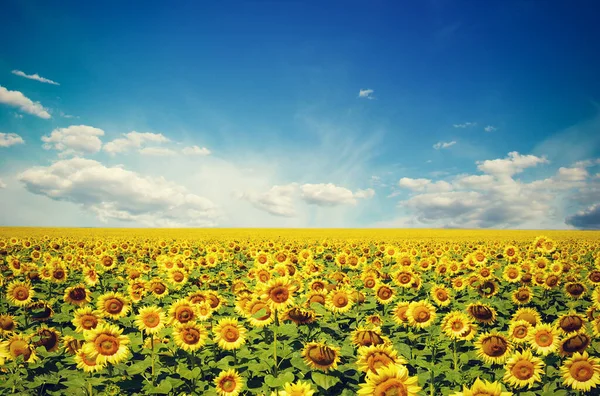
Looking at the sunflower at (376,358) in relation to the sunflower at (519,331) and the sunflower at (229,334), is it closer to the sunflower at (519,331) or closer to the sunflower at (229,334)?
the sunflower at (229,334)

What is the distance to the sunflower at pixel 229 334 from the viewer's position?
610 cm

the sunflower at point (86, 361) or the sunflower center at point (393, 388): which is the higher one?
the sunflower center at point (393, 388)

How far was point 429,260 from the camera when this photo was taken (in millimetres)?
14117

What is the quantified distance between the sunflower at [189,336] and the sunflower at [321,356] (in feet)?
6.20

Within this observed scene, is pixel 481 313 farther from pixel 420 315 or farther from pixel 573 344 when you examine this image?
pixel 573 344

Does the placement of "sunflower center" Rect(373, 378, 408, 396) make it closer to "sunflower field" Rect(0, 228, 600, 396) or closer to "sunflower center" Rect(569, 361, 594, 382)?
"sunflower field" Rect(0, 228, 600, 396)

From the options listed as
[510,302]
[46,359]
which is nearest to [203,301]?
[46,359]

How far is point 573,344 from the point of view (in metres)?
5.98

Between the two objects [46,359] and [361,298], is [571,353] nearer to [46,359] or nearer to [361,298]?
[361,298]

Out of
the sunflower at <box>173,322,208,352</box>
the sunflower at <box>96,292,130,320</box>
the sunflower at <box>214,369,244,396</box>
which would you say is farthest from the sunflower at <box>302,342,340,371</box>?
the sunflower at <box>96,292,130,320</box>

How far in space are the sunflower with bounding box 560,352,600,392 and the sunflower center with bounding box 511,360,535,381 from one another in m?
0.57

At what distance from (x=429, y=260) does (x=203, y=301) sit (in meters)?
9.87

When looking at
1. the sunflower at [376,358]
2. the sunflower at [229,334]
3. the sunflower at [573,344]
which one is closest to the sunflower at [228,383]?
the sunflower at [229,334]

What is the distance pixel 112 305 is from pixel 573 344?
875 cm
